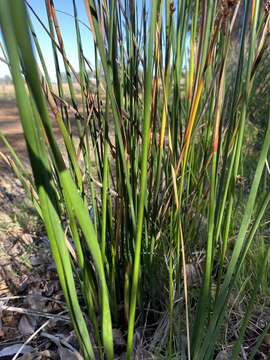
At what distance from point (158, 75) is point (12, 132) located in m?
2.54

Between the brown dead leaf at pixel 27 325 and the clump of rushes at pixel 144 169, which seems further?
the brown dead leaf at pixel 27 325

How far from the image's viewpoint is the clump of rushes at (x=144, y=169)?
37cm

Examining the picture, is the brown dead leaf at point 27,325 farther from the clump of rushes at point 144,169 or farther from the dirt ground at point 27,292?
the clump of rushes at point 144,169

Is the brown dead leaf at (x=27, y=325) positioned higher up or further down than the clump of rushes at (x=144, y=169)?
further down

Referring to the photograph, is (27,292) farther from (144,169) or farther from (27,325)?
(144,169)

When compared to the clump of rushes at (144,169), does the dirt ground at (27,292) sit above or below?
below

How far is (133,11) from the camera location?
1.72ft

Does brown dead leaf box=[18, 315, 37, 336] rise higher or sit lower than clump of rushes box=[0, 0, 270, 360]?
lower

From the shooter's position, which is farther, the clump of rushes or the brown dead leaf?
the brown dead leaf

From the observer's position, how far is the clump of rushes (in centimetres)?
37

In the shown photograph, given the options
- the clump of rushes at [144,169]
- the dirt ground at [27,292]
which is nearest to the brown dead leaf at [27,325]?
the dirt ground at [27,292]

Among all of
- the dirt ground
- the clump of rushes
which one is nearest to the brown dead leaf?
the dirt ground

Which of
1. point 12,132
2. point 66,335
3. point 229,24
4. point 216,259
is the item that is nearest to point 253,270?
point 216,259

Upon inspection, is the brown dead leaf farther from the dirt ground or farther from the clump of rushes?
the clump of rushes
